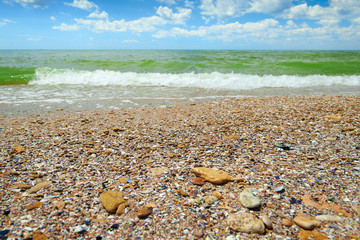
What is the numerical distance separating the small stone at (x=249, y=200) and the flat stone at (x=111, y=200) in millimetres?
1257

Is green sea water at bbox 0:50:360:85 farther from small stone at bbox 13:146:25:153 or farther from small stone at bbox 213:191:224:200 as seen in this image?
small stone at bbox 213:191:224:200

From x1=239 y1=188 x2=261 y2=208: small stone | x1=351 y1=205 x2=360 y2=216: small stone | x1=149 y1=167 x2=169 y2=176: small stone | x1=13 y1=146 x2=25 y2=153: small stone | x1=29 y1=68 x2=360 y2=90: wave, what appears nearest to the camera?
x1=351 y1=205 x2=360 y2=216: small stone

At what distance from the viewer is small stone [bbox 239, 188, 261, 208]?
2.05 meters

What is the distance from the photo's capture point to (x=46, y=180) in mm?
2533

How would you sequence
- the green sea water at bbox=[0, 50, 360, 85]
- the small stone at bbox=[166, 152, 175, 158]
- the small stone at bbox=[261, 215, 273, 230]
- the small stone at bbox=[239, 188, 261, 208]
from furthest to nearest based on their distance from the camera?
the green sea water at bbox=[0, 50, 360, 85]
the small stone at bbox=[166, 152, 175, 158]
the small stone at bbox=[239, 188, 261, 208]
the small stone at bbox=[261, 215, 273, 230]

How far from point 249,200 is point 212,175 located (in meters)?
0.55

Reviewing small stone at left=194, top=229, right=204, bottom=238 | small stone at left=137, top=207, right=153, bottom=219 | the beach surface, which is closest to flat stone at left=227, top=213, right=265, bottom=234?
the beach surface

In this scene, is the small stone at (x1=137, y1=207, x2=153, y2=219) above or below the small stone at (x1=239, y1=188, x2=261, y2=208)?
below

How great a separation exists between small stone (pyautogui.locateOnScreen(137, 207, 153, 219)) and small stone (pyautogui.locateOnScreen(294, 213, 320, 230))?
138 cm

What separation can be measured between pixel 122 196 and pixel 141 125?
2314 millimetres

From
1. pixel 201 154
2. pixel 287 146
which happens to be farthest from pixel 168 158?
pixel 287 146

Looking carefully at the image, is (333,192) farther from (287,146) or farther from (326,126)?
(326,126)

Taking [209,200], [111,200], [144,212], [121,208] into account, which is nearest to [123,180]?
[111,200]

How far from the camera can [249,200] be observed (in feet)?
6.90
